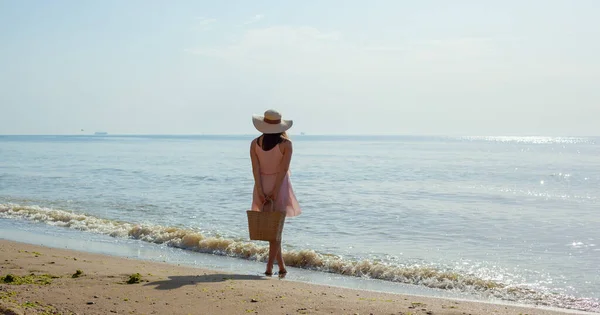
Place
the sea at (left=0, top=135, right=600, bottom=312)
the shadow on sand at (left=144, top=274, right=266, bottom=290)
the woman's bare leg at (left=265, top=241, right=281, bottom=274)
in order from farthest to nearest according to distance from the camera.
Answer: the sea at (left=0, top=135, right=600, bottom=312) → the woman's bare leg at (left=265, top=241, right=281, bottom=274) → the shadow on sand at (left=144, top=274, right=266, bottom=290)

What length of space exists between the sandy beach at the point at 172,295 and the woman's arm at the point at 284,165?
1054 mm

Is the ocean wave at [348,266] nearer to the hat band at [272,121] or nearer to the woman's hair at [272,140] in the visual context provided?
the woman's hair at [272,140]

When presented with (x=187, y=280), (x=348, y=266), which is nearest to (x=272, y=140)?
(x=187, y=280)

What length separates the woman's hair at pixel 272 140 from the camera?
7.13 metres

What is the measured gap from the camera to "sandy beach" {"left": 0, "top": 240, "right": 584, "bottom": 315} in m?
5.14

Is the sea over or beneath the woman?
beneath

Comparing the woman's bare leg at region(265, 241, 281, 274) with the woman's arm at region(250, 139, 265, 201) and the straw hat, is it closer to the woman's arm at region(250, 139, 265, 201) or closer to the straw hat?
the woman's arm at region(250, 139, 265, 201)

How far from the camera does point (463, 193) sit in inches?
846

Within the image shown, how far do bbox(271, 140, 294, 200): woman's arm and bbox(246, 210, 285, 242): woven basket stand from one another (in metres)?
0.22

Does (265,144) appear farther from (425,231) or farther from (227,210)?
(227,210)

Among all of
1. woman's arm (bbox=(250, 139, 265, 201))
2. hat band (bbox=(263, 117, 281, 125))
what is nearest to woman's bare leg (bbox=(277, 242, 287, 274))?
woman's arm (bbox=(250, 139, 265, 201))

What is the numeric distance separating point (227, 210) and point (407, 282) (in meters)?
8.17

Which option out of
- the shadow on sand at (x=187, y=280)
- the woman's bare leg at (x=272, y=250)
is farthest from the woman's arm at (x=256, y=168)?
the shadow on sand at (x=187, y=280)

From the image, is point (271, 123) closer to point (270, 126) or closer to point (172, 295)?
point (270, 126)
